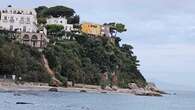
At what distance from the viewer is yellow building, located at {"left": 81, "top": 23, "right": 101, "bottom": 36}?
173900 millimetres

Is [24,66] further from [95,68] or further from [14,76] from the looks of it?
[95,68]

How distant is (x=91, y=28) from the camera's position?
178 meters

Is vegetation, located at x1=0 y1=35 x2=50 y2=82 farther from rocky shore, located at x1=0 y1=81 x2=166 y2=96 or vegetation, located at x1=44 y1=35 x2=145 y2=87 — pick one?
vegetation, located at x1=44 y1=35 x2=145 y2=87

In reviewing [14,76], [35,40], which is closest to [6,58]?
[14,76]

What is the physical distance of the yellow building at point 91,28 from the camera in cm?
17390

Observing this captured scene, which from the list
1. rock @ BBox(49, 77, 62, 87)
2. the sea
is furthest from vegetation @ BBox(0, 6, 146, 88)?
the sea

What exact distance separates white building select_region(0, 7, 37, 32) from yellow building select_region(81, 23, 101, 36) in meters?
27.4

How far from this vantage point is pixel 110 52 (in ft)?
517

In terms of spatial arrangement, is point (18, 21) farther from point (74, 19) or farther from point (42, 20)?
point (74, 19)

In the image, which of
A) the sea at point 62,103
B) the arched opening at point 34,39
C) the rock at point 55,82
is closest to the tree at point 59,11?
the arched opening at point 34,39

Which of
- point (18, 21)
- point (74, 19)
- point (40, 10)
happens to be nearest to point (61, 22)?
point (74, 19)

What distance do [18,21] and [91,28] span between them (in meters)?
37.1

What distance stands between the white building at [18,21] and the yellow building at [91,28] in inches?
1078

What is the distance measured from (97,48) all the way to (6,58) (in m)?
41.5
